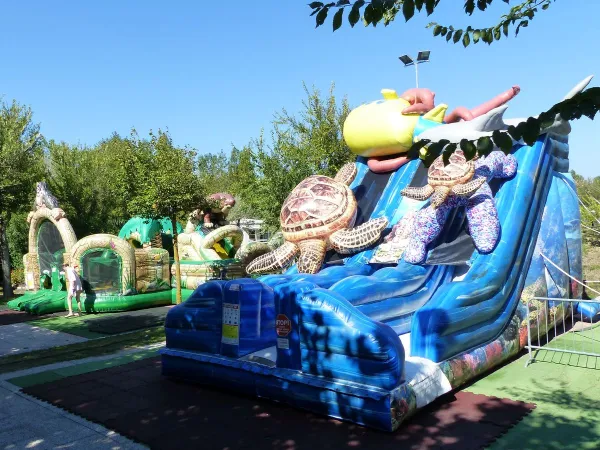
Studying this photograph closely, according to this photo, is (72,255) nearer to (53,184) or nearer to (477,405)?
(53,184)

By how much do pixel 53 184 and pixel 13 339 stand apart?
37.5 ft

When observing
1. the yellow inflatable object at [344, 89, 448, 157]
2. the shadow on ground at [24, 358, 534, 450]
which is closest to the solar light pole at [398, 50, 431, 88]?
the yellow inflatable object at [344, 89, 448, 157]

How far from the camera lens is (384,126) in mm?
8273

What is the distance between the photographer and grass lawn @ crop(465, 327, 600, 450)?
14.5ft

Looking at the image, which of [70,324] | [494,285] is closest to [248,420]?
[494,285]

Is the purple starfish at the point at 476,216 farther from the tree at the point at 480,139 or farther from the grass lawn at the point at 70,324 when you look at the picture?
the grass lawn at the point at 70,324

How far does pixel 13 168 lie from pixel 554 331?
15171 mm

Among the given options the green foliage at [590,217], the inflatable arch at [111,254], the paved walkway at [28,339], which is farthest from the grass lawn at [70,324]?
the green foliage at [590,217]

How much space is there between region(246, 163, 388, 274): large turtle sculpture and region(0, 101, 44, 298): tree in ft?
36.1

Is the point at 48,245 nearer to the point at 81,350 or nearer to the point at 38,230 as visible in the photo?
the point at 38,230

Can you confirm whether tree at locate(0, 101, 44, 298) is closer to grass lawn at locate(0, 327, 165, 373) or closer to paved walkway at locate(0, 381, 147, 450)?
grass lawn at locate(0, 327, 165, 373)

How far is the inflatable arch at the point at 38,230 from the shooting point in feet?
44.9

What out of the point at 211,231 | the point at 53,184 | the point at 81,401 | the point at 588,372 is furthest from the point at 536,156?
the point at 53,184

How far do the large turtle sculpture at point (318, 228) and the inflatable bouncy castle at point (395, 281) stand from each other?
0.06 ft
